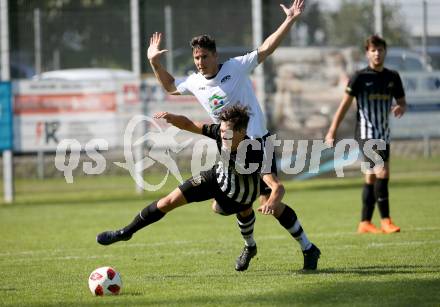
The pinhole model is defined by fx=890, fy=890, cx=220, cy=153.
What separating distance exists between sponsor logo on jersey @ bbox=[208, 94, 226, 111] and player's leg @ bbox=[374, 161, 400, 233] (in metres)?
3.43

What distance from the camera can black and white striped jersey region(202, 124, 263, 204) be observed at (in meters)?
7.33

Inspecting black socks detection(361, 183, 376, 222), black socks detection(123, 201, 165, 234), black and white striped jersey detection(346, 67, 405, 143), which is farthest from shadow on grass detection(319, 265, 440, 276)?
black and white striped jersey detection(346, 67, 405, 143)

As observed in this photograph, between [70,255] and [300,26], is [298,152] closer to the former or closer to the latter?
[300,26]

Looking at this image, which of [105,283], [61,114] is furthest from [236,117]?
[61,114]

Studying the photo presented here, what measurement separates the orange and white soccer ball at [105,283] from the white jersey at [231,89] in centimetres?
194

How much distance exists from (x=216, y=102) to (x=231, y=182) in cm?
97

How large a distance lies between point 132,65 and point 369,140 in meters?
7.44

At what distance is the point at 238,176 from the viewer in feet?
24.2

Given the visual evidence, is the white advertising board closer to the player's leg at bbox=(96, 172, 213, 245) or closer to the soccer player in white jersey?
the soccer player in white jersey

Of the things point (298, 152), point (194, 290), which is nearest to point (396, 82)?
point (194, 290)

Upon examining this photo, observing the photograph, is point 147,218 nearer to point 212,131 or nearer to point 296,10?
point 212,131

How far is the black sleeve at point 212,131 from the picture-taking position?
746cm

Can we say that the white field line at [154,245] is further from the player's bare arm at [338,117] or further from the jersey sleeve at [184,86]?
the jersey sleeve at [184,86]

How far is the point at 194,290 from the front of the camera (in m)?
6.75
